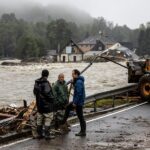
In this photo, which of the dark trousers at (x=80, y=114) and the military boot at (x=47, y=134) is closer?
the military boot at (x=47, y=134)

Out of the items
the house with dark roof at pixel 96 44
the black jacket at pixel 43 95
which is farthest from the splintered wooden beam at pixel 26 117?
the house with dark roof at pixel 96 44

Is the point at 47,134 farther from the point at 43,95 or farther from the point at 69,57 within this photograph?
the point at 69,57

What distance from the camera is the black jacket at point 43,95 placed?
12.1 meters

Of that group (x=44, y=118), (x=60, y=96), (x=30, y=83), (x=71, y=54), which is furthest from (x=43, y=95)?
(x=71, y=54)

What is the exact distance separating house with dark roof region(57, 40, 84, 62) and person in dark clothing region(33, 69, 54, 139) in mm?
130384

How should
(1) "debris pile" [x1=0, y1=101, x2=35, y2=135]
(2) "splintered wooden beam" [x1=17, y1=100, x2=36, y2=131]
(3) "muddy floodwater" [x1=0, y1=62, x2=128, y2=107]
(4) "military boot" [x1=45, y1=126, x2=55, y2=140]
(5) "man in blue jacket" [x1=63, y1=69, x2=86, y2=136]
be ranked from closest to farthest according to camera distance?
(4) "military boot" [x1=45, y1=126, x2=55, y2=140] → (1) "debris pile" [x1=0, y1=101, x2=35, y2=135] → (2) "splintered wooden beam" [x1=17, y1=100, x2=36, y2=131] → (5) "man in blue jacket" [x1=63, y1=69, x2=86, y2=136] → (3) "muddy floodwater" [x1=0, y1=62, x2=128, y2=107]

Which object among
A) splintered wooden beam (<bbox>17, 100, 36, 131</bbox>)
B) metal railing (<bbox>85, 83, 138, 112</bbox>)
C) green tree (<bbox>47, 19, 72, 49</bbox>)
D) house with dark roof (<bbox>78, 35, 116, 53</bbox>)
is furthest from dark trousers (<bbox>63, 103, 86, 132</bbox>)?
green tree (<bbox>47, 19, 72, 49</bbox>)

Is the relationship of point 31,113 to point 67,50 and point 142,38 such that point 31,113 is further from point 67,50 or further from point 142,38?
point 142,38

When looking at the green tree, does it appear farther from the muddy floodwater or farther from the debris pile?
the debris pile

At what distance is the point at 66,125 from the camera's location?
521 inches

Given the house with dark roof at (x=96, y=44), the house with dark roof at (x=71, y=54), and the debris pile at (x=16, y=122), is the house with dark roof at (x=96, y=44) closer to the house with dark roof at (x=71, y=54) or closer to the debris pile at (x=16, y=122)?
the house with dark roof at (x=71, y=54)

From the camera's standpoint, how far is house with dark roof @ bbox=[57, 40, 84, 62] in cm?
14338

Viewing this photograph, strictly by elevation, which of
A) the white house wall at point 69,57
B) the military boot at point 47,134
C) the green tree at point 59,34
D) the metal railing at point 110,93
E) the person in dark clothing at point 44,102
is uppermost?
the green tree at point 59,34

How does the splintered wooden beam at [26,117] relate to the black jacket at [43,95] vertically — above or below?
below
